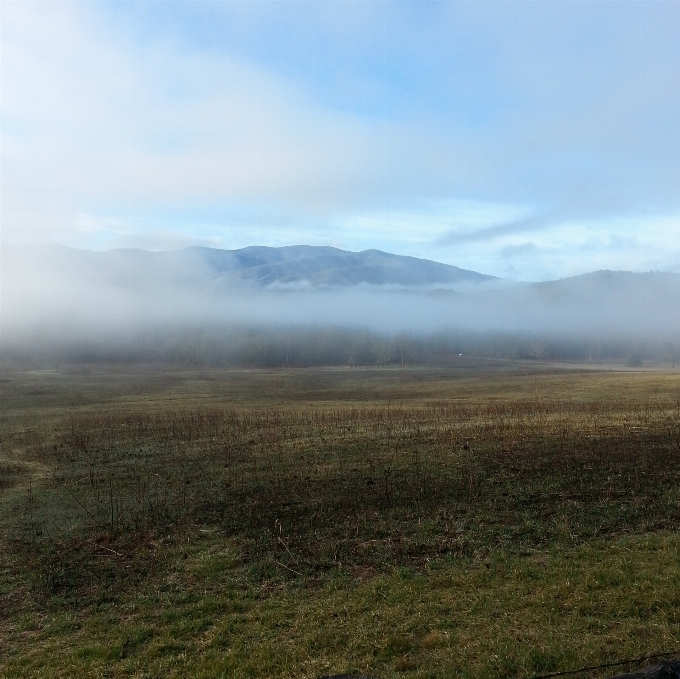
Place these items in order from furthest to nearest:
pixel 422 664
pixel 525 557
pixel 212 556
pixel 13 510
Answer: pixel 13 510, pixel 212 556, pixel 525 557, pixel 422 664

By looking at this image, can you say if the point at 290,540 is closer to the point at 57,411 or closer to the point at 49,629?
the point at 49,629

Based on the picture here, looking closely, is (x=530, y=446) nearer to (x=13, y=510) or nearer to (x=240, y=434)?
(x=240, y=434)

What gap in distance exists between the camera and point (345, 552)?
12.4 meters

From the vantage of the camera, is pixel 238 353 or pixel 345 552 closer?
pixel 345 552

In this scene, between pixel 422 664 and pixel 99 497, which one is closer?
pixel 422 664

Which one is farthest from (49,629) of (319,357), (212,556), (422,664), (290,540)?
(319,357)

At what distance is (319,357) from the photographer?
7156 inches

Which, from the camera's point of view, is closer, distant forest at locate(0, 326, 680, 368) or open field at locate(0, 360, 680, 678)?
open field at locate(0, 360, 680, 678)

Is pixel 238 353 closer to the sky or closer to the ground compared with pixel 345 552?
closer to the sky

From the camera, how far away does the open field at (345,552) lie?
8.10 metres

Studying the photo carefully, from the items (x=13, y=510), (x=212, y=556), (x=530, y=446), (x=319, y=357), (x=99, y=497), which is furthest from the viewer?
(x=319, y=357)

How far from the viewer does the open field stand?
810 cm

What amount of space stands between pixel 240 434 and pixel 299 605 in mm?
20724

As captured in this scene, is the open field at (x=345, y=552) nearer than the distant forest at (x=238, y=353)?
Yes
